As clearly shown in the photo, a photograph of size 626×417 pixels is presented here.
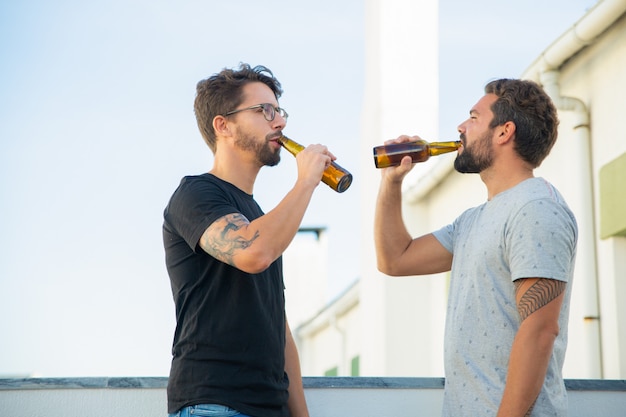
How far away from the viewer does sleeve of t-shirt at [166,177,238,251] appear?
9.04 feet

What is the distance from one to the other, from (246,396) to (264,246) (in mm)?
411

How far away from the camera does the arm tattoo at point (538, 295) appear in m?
2.82

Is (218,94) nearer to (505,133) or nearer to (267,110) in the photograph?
(267,110)

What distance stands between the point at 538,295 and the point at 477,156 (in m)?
0.67

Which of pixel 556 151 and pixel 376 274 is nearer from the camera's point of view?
pixel 556 151

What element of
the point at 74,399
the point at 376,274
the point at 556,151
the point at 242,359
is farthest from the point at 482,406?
the point at 376,274

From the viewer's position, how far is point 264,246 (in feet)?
8.70

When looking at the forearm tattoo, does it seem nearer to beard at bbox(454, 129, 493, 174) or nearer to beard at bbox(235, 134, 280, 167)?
→ beard at bbox(235, 134, 280, 167)

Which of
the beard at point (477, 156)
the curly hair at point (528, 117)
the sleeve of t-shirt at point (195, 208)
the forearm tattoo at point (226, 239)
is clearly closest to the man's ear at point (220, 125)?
the sleeve of t-shirt at point (195, 208)

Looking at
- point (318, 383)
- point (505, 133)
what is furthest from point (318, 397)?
point (505, 133)

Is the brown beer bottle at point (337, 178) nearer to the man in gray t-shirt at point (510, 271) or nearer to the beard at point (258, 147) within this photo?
the beard at point (258, 147)

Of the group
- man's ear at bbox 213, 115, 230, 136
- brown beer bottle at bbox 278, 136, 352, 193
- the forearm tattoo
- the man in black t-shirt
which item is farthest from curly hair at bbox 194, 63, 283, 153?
the forearm tattoo

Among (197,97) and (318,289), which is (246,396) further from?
(318,289)

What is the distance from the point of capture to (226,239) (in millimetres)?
2672
